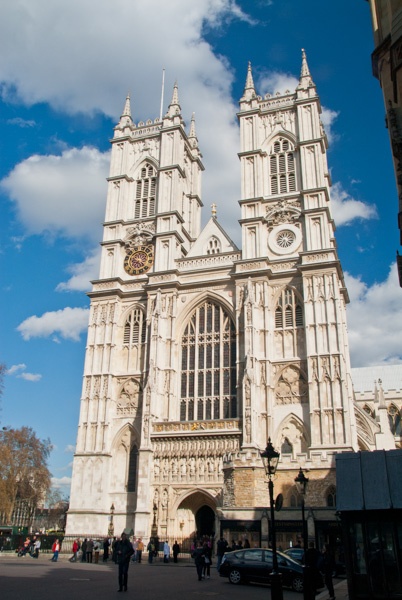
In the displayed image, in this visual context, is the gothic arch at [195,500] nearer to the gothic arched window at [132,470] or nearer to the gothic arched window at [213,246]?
the gothic arched window at [132,470]

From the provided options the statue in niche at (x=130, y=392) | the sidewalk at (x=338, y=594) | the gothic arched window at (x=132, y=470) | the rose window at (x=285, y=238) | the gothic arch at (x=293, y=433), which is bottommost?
the sidewalk at (x=338, y=594)

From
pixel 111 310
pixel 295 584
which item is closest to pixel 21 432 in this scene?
pixel 111 310

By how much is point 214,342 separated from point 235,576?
67.4ft

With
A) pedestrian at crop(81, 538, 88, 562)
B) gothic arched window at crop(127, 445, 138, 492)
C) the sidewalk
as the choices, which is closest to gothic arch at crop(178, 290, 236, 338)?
gothic arched window at crop(127, 445, 138, 492)

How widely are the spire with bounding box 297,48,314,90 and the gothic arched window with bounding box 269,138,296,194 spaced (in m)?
4.66

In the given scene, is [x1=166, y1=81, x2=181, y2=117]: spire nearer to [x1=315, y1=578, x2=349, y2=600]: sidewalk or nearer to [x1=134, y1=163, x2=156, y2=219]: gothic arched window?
[x1=134, y1=163, x2=156, y2=219]: gothic arched window

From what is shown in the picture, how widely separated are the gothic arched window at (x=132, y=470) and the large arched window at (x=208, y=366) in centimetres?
366

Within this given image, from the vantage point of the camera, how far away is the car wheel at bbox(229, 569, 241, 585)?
16859 millimetres

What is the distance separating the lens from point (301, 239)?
3703 centimetres

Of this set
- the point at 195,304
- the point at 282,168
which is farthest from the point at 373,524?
the point at 282,168

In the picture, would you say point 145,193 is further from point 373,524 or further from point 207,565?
point 373,524

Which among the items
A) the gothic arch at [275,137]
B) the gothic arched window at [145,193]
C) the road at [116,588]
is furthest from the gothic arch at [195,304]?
the road at [116,588]

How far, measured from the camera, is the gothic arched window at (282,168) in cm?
3944

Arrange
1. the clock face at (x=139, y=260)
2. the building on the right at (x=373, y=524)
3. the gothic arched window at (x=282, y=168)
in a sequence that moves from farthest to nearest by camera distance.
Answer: the clock face at (x=139, y=260) → the gothic arched window at (x=282, y=168) → the building on the right at (x=373, y=524)
